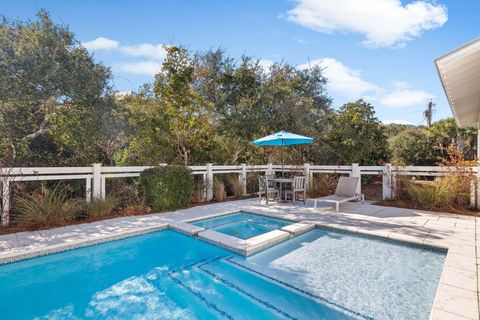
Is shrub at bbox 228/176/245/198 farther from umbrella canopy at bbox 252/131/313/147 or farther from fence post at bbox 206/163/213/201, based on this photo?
umbrella canopy at bbox 252/131/313/147

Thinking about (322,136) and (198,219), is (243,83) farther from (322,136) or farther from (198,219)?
(198,219)

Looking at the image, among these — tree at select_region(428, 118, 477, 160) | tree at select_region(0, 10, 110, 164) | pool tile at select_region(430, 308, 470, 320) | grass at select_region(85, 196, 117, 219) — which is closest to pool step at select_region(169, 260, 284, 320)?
pool tile at select_region(430, 308, 470, 320)

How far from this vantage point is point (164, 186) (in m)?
6.78

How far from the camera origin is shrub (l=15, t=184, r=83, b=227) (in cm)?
510

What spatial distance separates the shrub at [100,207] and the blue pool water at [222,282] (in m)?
1.73

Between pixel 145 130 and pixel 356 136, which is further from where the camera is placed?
pixel 356 136

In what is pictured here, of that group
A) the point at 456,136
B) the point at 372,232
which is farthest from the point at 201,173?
the point at 456,136

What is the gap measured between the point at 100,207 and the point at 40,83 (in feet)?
10.9

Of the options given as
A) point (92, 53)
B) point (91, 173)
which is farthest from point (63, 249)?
point (92, 53)

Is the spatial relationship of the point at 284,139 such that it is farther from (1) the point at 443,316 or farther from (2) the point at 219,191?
(1) the point at 443,316

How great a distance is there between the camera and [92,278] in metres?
3.37

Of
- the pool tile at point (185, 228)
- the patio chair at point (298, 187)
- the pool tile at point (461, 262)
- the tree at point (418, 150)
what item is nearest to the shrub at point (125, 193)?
the pool tile at point (185, 228)

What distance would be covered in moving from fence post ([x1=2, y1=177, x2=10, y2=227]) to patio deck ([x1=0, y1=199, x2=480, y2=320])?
0.71 meters

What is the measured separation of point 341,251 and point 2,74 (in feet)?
26.1
